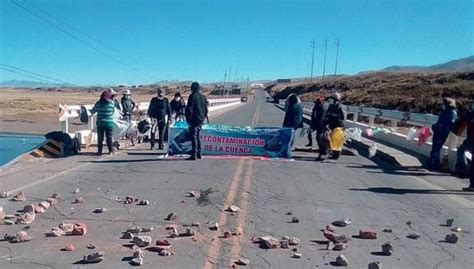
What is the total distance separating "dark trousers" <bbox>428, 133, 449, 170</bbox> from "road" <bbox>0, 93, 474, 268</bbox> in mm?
846

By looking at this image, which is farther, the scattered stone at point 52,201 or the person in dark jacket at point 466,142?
the person in dark jacket at point 466,142

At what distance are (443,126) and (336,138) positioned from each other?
2920mm

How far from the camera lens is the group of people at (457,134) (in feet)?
38.8

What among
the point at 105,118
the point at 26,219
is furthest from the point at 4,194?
the point at 105,118

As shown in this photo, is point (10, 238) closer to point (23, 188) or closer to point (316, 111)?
point (23, 188)

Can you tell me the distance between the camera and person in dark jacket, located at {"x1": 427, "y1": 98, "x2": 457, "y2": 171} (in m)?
13.9

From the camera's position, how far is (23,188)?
403 inches

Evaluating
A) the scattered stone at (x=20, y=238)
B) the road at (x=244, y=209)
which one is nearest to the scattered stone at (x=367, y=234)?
the road at (x=244, y=209)

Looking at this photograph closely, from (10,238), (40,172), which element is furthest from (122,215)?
(40,172)

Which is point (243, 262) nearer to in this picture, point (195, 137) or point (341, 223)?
point (341, 223)

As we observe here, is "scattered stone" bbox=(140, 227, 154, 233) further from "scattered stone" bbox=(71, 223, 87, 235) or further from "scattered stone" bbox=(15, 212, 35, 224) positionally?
"scattered stone" bbox=(15, 212, 35, 224)

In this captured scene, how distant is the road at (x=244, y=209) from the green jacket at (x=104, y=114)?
3.10 ft

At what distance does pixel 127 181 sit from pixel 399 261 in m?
6.27

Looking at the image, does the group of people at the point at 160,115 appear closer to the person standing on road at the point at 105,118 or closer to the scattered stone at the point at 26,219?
the person standing on road at the point at 105,118
